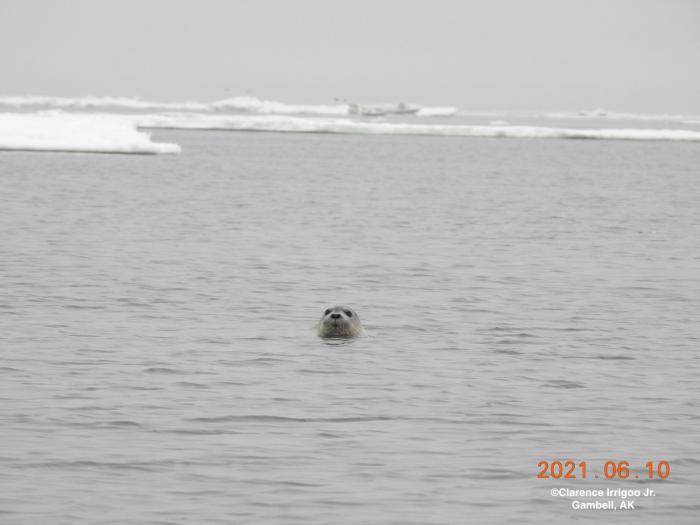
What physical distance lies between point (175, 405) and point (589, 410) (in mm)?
3608

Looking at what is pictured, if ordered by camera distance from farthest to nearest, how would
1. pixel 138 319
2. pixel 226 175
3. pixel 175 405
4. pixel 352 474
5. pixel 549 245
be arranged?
pixel 226 175 < pixel 549 245 < pixel 138 319 < pixel 175 405 < pixel 352 474

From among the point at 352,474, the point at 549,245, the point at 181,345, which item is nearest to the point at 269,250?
the point at 549,245

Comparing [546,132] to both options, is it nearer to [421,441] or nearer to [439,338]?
[439,338]

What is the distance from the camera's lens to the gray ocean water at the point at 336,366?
8930 mm

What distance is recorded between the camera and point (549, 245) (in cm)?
2584

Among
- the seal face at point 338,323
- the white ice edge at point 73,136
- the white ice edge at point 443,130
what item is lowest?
the seal face at point 338,323

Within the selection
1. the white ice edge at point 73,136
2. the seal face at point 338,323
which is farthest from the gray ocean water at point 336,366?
the white ice edge at point 73,136
